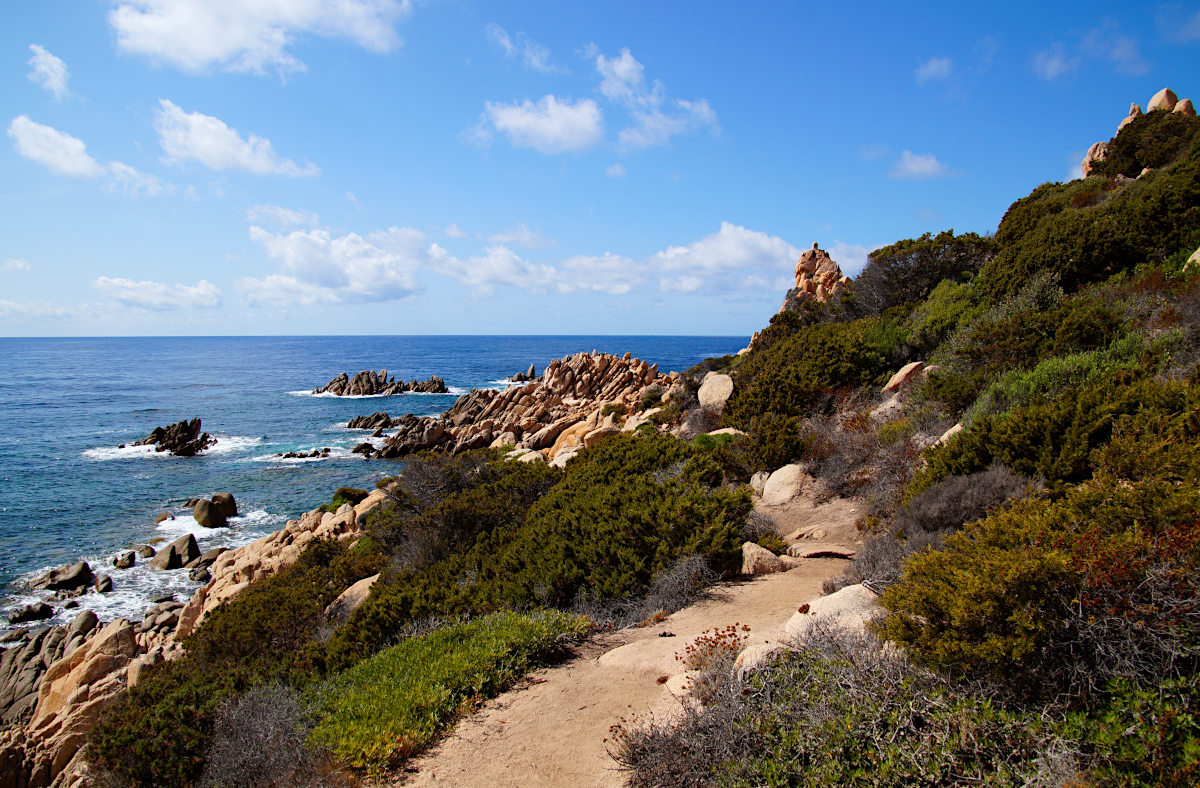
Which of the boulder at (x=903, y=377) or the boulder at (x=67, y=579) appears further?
the boulder at (x=67, y=579)

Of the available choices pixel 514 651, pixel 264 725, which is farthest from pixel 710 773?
pixel 264 725

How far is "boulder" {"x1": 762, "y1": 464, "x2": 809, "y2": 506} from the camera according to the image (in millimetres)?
12359

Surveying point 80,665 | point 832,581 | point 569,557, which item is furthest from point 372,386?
point 832,581

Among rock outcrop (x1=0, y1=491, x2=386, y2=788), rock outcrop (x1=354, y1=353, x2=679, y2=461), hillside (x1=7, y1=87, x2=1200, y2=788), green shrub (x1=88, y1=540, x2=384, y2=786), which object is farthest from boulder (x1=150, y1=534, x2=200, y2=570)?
rock outcrop (x1=354, y1=353, x2=679, y2=461)

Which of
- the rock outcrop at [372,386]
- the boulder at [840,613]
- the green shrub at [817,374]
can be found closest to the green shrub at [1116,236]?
the green shrub at [817,374]

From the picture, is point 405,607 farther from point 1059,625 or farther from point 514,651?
point 1059,625

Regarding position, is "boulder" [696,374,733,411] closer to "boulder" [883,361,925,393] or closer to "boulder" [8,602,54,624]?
"boulder" [883,361,925,393]

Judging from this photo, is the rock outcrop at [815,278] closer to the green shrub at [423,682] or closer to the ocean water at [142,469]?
the ocean water at [142,469]

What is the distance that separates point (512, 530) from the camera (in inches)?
440

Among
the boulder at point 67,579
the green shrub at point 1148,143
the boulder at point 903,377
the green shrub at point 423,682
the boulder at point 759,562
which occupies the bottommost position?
the boulder at point 67,579

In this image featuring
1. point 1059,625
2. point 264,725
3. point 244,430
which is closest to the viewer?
point 1059,625

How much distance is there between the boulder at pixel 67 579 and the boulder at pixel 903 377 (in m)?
25.5

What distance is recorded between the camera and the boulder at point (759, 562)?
895 centimetres

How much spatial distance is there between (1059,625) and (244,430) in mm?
50683
